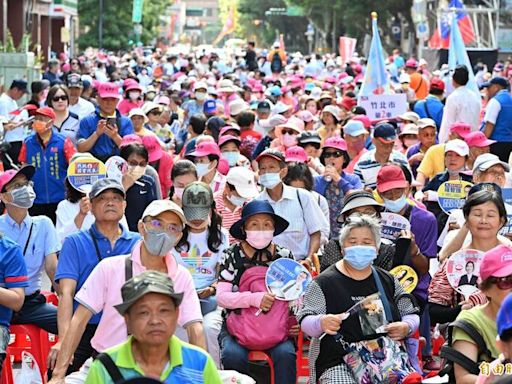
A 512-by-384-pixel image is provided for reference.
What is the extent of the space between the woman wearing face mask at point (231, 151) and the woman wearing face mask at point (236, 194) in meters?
2.55

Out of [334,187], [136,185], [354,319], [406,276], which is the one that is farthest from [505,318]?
[136,185]

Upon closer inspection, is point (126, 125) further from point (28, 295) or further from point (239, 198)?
point (28, 295)

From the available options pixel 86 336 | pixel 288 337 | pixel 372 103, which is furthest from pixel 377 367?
pixel 372 103

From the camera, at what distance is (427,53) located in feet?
178

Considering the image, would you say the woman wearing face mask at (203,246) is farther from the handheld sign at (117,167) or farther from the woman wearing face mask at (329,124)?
the woman wearing face mask at (329,124)

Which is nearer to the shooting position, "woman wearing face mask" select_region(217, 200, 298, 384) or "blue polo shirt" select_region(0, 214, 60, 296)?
"woman wearing face mask" select_region(217, 200, 298, 384)

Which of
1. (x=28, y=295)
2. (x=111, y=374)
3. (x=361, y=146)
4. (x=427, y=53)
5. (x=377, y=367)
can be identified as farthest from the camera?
(x=427, y=53)

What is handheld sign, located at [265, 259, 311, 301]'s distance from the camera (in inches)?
323

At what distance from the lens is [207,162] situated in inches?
503

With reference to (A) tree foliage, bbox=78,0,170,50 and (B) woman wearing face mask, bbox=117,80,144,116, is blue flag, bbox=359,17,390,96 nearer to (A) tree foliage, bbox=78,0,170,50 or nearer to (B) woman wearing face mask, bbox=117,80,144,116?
(B) woman wearing face mask, bbox=117,80,144,116

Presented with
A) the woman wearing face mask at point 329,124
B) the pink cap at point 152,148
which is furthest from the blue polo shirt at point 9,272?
the woman wearing face mask at point 329,124

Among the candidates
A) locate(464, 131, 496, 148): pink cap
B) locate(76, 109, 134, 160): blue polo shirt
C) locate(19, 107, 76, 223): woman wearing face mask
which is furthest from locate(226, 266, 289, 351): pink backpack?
locate(76, 109, 134, 160): blue polo shirt

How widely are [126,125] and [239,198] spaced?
141 inches

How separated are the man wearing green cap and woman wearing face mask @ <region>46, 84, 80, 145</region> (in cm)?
954
